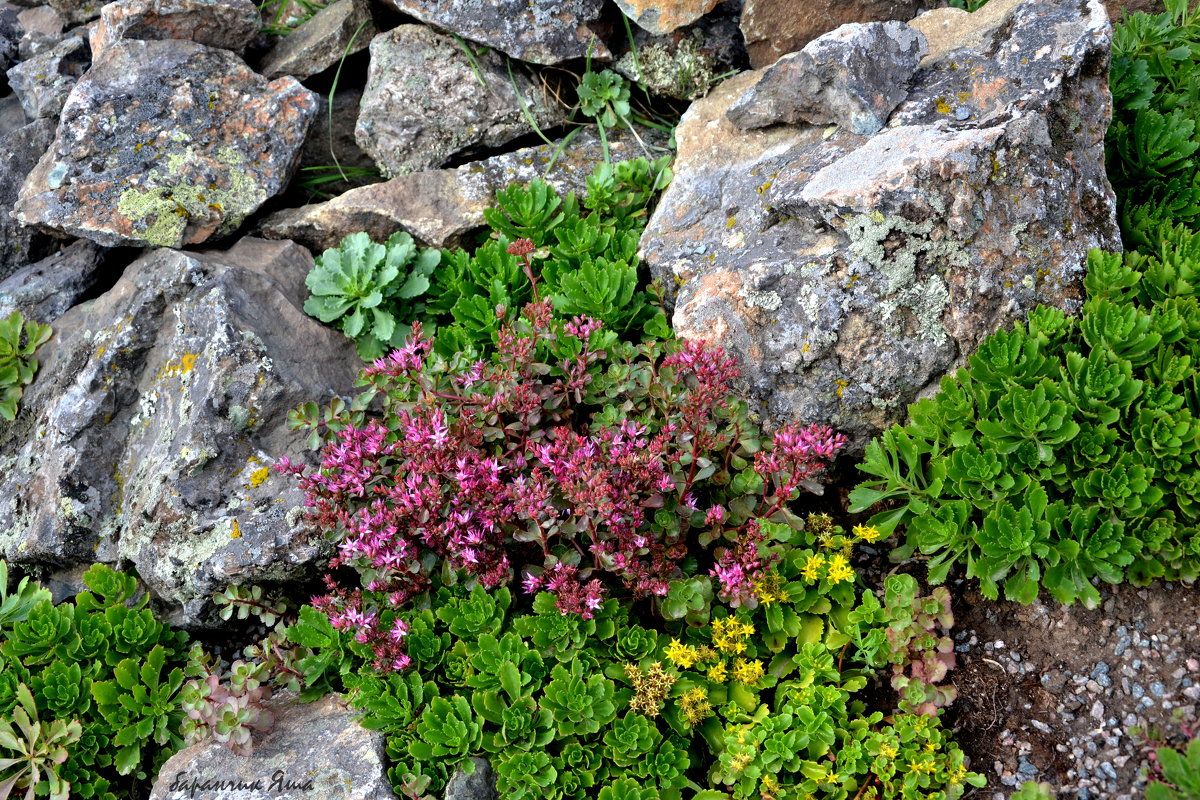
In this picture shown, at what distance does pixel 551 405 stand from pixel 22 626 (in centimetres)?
236

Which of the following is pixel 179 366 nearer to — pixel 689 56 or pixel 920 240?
pixel 689 56

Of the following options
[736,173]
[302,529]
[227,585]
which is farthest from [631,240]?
[227,585]

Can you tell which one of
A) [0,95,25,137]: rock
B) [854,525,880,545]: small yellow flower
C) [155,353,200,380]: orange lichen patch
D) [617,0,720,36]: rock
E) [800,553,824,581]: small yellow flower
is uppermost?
[0,95,25,137]: rock

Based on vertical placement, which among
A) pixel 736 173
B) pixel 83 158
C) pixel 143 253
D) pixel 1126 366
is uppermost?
pixel 83 158

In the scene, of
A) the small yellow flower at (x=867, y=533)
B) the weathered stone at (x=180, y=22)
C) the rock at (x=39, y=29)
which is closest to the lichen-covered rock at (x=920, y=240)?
the small yellow flower at (x=867, y=533)

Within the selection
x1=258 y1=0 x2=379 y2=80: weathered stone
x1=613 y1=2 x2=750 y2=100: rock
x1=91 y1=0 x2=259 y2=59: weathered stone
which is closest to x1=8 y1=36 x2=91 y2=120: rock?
x1=91 y1=0 x2=259 y2=59: weathered stone

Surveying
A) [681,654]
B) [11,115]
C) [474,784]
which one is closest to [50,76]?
[11,115]

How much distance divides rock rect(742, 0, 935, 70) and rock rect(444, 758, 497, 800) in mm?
3976

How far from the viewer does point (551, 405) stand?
391 cm

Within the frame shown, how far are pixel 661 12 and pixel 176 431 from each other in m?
3.34

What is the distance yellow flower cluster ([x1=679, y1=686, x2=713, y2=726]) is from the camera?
11.0 ft

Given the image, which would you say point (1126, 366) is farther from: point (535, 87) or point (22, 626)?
point (22, 626)

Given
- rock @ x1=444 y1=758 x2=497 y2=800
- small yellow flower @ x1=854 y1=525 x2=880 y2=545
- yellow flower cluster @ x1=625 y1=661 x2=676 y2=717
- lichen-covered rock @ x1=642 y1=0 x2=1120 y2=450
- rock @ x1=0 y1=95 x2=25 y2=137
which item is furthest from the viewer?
rock @ x1=0 y1=95 x2=25 y2=137

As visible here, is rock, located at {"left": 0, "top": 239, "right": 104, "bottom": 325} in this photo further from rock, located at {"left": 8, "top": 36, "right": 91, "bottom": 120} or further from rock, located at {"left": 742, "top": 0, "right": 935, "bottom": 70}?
rock, located at {"left": 742, "top": 0, "right": 935, "bottom": 70}
